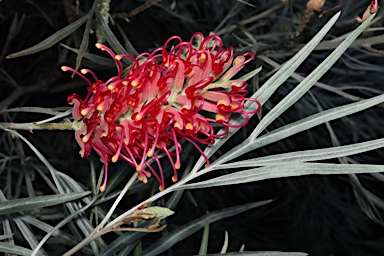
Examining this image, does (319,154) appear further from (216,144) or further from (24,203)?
(24,203)

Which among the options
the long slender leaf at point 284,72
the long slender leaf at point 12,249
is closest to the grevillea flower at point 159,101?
the long slender leaf at point 284,72

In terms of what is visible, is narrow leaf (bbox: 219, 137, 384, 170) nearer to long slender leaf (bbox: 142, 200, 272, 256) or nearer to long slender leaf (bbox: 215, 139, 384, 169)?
long slender leaf (bbox: 215, 139, 384, 169)

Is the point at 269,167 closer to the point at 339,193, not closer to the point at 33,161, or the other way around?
the point at 33,161

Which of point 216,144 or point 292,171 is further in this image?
point 216,144

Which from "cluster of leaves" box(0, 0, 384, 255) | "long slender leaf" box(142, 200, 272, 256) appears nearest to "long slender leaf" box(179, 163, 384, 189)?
"cluster of leaves" box(0, 0, 384, 255)

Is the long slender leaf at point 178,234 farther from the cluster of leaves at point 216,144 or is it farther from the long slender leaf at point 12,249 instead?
the long slender leaf at point 12,249

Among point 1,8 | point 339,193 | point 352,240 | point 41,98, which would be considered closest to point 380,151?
point 339,193

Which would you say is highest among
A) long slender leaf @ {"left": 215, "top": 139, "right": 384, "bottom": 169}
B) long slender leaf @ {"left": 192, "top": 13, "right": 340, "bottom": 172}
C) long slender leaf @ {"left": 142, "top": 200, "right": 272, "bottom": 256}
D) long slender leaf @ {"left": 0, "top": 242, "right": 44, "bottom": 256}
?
long slender leaf @ {"left": 192, "top": 13, "right": 340, "bottom": 172}

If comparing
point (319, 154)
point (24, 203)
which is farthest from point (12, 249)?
point (319, 154)
